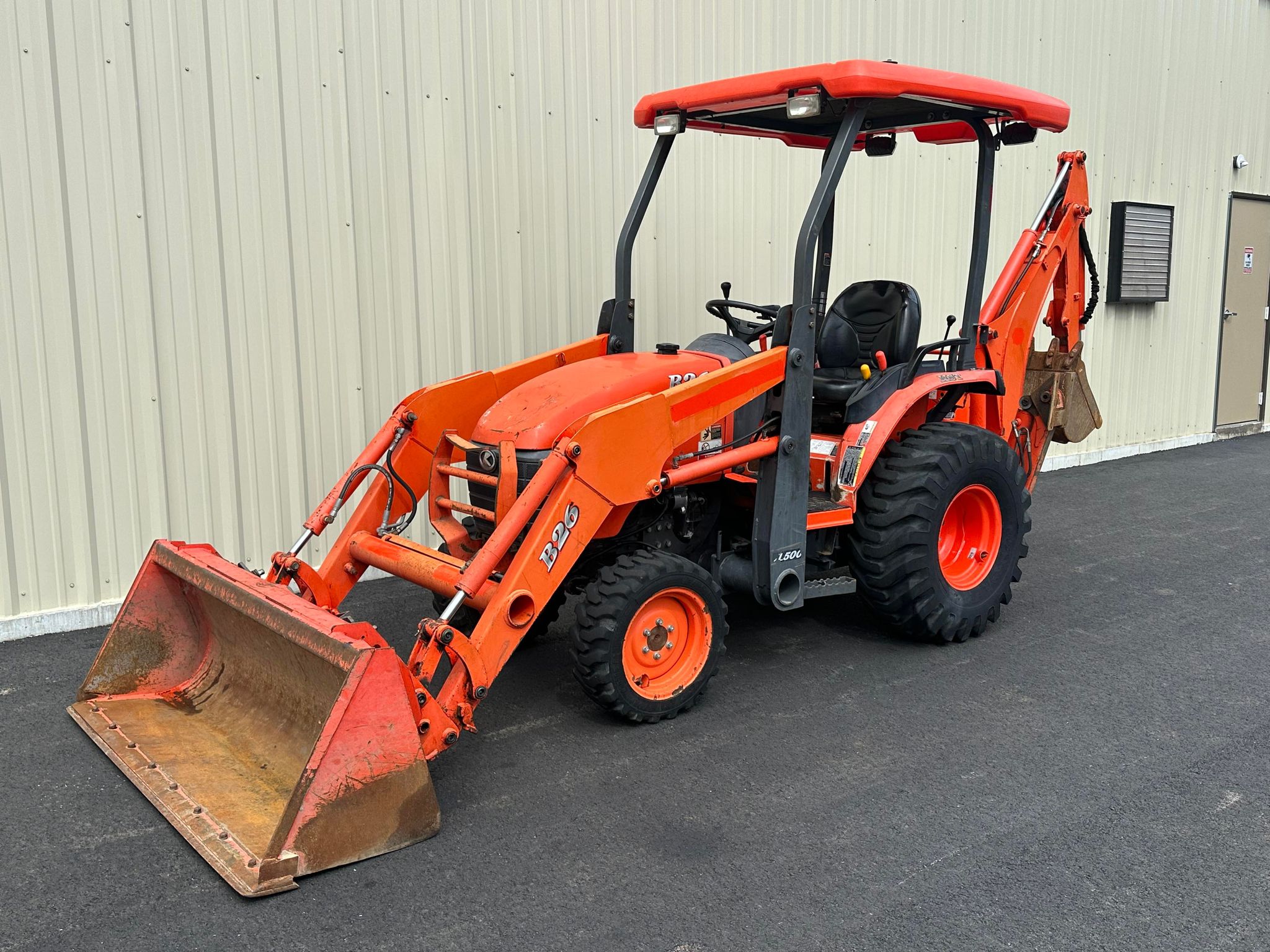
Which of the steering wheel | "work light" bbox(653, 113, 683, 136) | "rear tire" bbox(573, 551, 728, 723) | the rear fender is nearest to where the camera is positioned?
"rear tire" bbox(573, 551, 728, 723)

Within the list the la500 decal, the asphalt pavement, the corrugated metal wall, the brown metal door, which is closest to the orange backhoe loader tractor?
the la500 decal

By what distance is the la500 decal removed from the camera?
3.72m

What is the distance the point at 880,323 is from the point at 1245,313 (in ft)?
25.7

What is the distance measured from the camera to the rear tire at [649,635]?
12.8 feet

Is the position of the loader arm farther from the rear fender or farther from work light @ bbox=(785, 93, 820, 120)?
work light @ bbox=(785, 93, 820, 120)

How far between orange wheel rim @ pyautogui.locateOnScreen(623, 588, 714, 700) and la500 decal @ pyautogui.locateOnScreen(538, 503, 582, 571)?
1.37ft

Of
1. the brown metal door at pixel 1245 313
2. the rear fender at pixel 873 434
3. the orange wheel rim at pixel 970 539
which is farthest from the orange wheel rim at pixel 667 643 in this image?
the brown metal door at pixel 1245 313

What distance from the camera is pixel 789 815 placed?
346cm

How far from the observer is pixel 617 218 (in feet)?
22.1

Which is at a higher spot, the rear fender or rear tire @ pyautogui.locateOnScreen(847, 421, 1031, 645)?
the rear fender

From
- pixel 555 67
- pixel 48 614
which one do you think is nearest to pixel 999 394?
pixel 555 67

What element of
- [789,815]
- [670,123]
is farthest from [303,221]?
[789,815]

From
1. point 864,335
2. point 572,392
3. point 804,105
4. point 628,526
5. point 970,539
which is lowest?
point 970,539

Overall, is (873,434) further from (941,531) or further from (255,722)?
(255,722)
